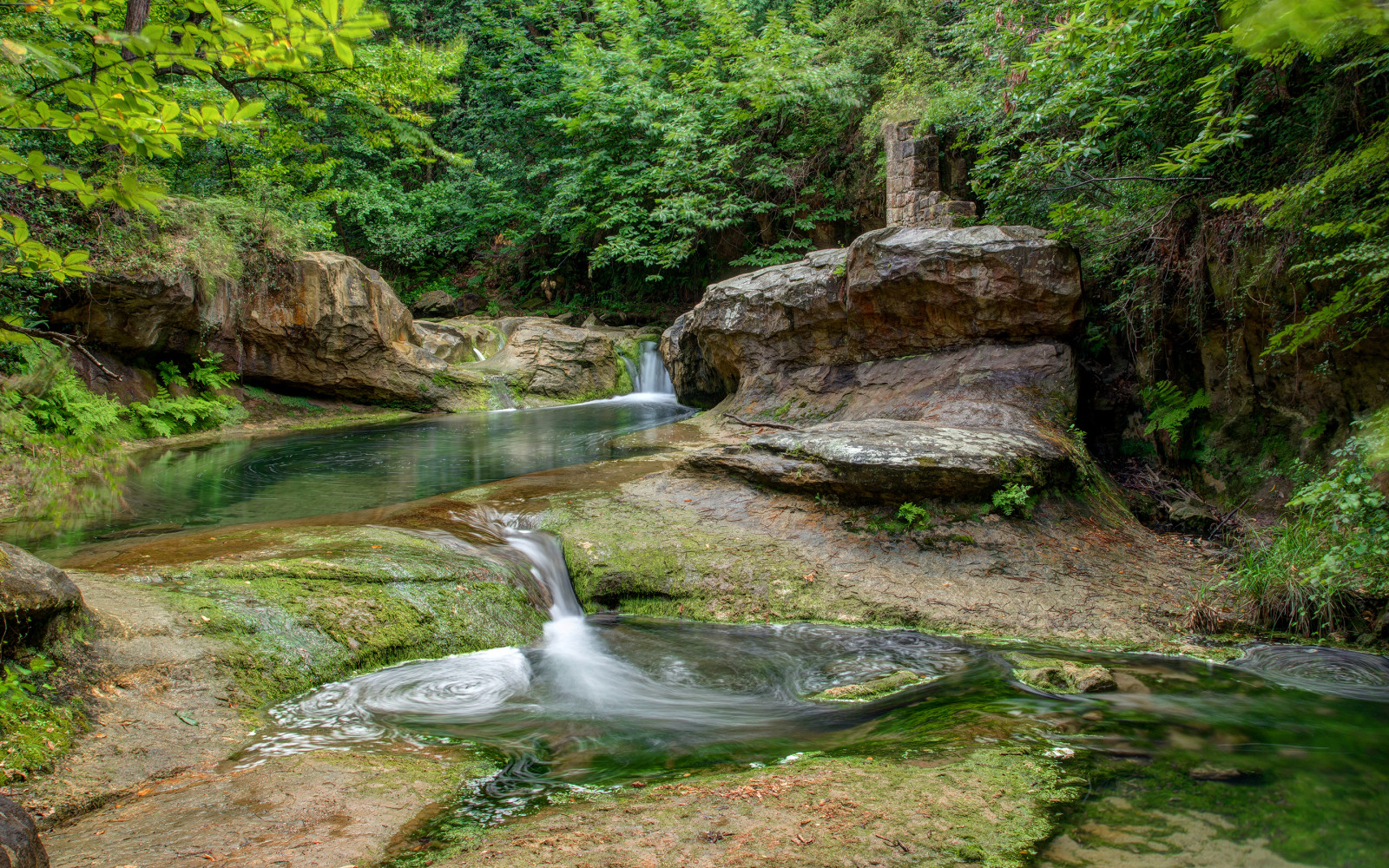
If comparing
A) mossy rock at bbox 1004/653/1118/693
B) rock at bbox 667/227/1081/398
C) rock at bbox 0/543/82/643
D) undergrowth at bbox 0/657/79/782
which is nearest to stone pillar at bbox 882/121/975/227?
rock at bbox 667/227/1081/398

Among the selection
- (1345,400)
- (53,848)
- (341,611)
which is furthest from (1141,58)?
(53,848)

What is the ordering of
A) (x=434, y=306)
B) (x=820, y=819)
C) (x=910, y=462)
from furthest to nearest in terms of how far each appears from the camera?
(x=434, y=306), (x=910, y=462), (x=820, y=819)

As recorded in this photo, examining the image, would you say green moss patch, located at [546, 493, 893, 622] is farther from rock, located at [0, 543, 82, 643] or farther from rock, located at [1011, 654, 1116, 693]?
rock, located at [0, 543, 82, 643]

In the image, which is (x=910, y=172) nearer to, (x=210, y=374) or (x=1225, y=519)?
(x=1225, y=519)

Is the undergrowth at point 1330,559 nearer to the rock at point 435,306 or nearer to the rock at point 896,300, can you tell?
the rock at point 896,300

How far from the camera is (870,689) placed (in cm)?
450

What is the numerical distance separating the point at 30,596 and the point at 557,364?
15405 millimetres

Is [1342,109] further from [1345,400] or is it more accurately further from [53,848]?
[53,848]

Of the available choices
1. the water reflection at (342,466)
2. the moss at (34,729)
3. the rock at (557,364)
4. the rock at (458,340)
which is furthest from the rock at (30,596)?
the rock at (458,340)

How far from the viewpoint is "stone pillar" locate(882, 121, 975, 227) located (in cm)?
1373

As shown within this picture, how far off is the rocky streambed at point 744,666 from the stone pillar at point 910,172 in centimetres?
464

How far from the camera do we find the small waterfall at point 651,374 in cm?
1856

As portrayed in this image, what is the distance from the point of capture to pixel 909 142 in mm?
13852

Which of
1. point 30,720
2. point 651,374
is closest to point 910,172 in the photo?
point 651,374
